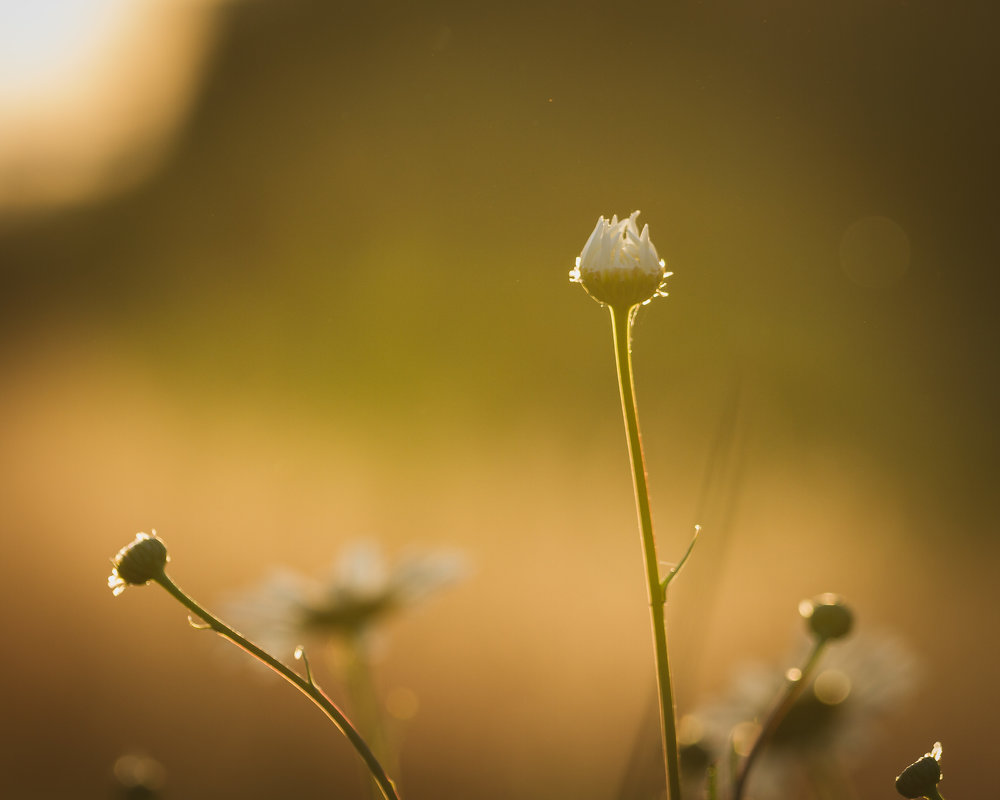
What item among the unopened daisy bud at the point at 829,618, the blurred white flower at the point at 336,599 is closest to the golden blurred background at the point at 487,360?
the blurred white flower at the point at 336,599

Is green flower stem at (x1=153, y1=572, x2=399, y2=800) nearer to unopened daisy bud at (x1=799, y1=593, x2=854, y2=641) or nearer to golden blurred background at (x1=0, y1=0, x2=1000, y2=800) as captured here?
unopened daisy bud at (x1=799, y1=593, x2=854, y2=641)

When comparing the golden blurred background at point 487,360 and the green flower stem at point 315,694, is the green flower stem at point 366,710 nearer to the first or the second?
the green flower stem at point 315,694

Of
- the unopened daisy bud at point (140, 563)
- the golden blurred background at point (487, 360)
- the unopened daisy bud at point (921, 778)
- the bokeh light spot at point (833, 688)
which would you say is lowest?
the unopened daisy bud at point (921, 778)

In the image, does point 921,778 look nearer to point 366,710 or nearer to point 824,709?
point 366,710

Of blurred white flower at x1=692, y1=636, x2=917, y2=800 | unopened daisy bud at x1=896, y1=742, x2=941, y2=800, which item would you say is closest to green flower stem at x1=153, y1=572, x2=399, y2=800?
unopened daisy bud at x1=896, y1=742, x2=941, y2=800

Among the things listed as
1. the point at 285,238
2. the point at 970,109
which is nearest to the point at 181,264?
the point at 285,238

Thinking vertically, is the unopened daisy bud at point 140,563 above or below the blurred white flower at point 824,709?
above
